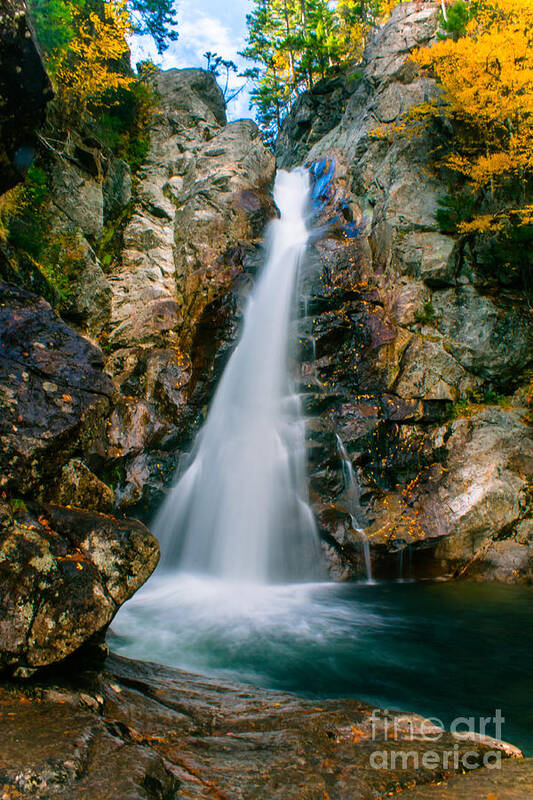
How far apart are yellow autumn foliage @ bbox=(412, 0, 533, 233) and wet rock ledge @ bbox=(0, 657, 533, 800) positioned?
34.9ft

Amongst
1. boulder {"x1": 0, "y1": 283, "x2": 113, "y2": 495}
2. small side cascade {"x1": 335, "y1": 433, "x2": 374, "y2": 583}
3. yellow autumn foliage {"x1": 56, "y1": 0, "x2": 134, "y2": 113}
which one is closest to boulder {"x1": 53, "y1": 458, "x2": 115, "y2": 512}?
boulder {"x1": 0, "y1": 283, "x2": 113, "y2": 495}

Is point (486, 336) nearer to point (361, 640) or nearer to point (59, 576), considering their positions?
point (361, 640)

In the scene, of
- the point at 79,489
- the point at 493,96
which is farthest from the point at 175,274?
the point at 79,489

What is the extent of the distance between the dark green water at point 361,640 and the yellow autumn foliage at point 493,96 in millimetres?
8583

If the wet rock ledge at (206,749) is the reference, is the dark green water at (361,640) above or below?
below

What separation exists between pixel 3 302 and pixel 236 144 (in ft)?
46.4

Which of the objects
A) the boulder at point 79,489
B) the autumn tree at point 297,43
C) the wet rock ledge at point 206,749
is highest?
the autumn tree at point 297,43

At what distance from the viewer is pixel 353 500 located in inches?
336

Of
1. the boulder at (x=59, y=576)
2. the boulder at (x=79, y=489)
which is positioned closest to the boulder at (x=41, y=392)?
the boulder at (x=79, y=489)

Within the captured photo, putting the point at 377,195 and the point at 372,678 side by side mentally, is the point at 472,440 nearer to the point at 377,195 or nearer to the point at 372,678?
the point at 372,678

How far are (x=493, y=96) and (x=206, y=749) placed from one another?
13.7 meters

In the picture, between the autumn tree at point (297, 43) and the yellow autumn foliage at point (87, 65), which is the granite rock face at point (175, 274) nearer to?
the yellow autumn foliage at point (87, 65)

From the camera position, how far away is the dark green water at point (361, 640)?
420 centimetres

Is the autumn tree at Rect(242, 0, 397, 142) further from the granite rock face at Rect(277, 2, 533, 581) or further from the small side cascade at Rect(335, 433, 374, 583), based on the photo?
the small side cascade at Rect(335, 433, 374, 583)
